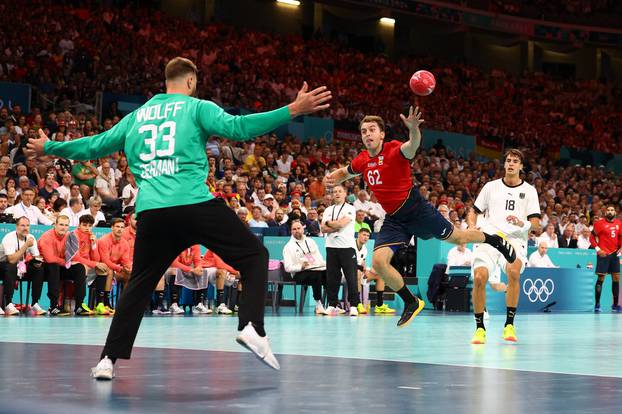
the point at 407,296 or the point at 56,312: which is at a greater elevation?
the point at 407,296

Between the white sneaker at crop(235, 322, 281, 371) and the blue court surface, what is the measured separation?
0.54 ft

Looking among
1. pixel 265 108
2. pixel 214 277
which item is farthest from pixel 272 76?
pixel 214 277

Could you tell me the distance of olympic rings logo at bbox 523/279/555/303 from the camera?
20172 millimetres

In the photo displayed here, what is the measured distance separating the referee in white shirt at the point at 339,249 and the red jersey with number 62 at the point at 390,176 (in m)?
5.98

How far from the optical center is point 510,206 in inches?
427

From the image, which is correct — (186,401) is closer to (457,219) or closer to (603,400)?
(603,400)

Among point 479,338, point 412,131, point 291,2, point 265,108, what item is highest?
point 291,2

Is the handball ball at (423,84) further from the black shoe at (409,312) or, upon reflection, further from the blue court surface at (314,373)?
the blue court surface at (314,373)

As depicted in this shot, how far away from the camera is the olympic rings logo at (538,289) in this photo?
20172mm

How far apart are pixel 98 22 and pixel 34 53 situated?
3.55 m

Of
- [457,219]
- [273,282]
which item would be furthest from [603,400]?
[457,219]

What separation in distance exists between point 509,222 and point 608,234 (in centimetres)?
1230

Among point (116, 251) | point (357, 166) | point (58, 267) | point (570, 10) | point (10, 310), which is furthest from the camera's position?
point (570, 10)

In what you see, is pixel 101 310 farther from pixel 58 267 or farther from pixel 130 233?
pixel 130 233
